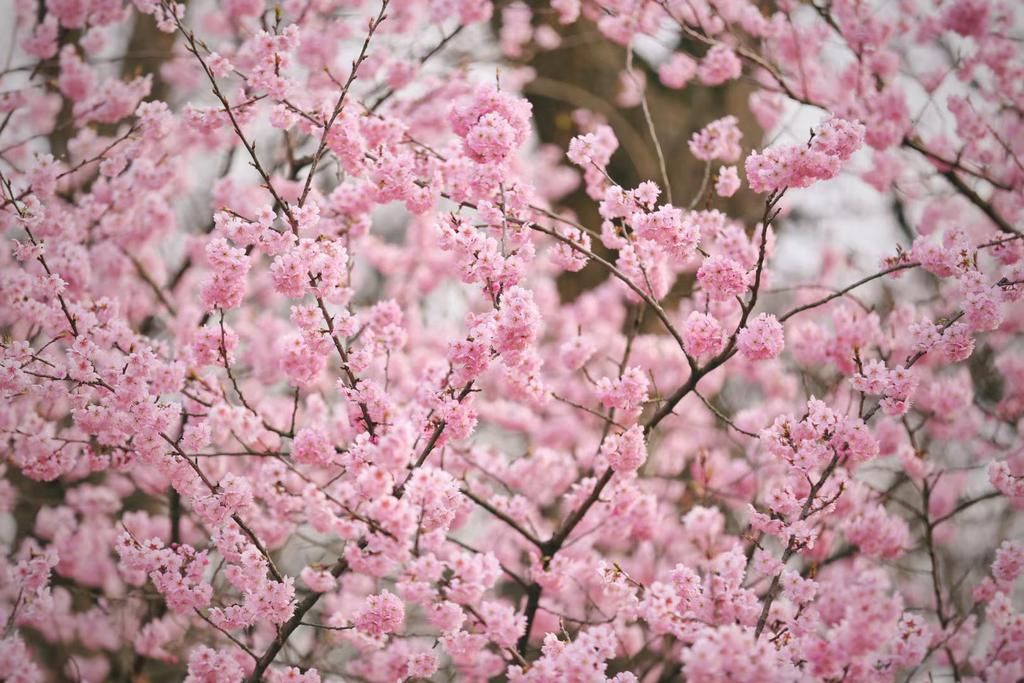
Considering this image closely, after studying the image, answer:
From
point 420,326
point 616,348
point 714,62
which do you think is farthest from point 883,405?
point 420,326

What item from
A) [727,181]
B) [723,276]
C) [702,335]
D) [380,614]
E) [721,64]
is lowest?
[380,614]

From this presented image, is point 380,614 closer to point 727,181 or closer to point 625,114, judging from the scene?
point 727,181

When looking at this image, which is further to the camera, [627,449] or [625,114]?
[625,114]

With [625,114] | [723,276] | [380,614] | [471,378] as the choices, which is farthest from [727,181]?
[625,114]

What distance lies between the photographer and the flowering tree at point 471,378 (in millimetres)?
2732

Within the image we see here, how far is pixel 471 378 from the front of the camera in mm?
2820

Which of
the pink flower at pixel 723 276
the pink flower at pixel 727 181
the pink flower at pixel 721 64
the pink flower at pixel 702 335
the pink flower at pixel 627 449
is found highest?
the pink flower at pixel 721 64

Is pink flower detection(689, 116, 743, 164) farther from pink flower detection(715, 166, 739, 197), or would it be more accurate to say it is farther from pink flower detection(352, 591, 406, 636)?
pink flower detection(352, 591, 406, 636)

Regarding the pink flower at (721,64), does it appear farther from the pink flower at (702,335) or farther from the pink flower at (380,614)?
the pink flower at (380,614)

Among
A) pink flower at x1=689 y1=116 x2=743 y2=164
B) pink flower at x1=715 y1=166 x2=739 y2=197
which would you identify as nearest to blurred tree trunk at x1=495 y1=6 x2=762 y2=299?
pink flower at x1=689 y1=116 x2=743 y2=164

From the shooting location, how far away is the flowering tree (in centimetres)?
273

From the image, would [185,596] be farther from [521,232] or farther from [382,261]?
[382,261]

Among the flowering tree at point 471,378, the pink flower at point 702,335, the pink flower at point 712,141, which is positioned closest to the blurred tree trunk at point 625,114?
the flowering tree at point 471,378

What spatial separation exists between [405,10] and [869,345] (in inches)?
132
